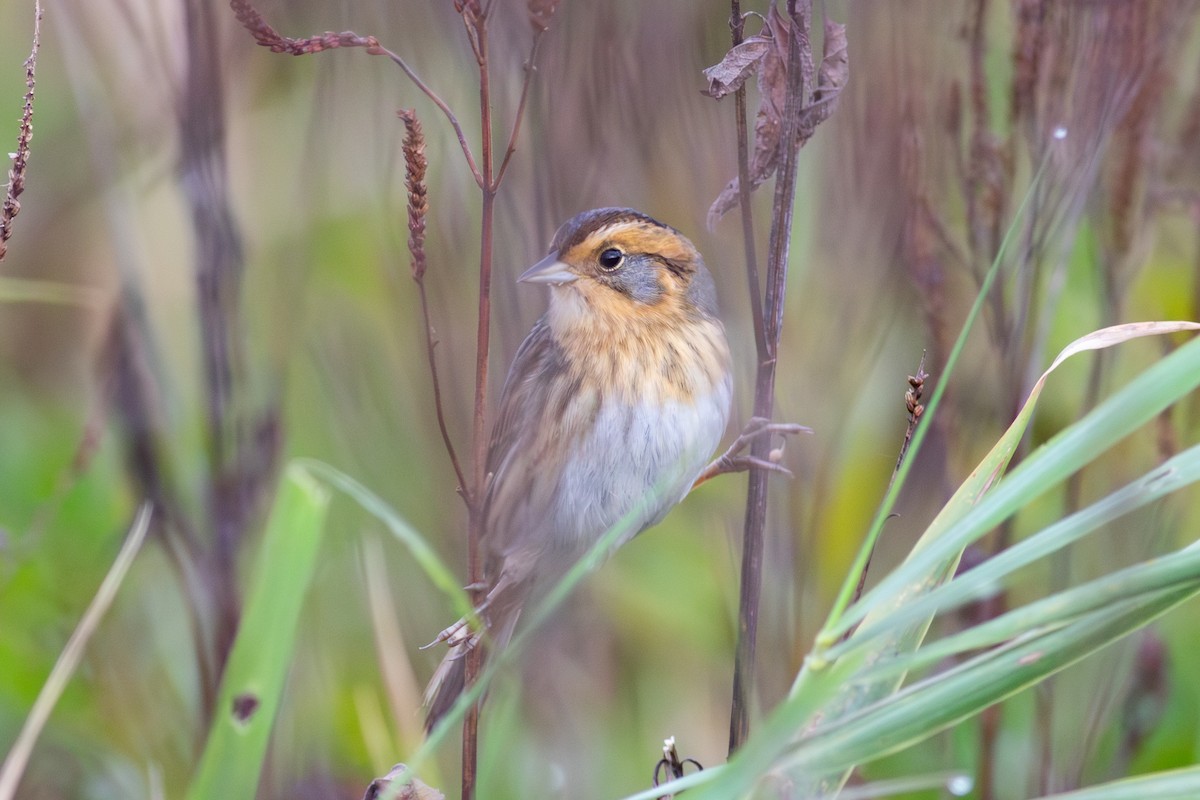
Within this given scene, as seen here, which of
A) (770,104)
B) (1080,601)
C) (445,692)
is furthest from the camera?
(445,692)

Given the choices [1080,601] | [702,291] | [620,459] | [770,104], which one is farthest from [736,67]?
[702,291]

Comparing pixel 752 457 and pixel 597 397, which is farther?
pixel 597 397

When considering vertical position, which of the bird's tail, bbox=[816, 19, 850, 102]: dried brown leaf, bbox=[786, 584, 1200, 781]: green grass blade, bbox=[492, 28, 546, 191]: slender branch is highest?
bbox=[816, 19, 850, 102]: dried brown leaf

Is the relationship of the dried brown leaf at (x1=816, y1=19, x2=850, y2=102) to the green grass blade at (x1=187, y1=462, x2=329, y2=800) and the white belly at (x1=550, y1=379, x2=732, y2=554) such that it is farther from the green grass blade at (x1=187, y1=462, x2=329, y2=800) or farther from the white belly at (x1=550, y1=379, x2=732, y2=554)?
the green grass blade at (x1=187, y1=462, x2=329, y2=800)

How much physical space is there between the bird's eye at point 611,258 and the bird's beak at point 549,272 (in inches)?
3.0

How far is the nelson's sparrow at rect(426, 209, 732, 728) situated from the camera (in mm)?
1886

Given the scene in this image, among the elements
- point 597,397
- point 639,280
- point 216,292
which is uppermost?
point 639,280

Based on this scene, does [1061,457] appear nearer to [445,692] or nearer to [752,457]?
[752,457]

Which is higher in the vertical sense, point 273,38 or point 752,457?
point 273,38

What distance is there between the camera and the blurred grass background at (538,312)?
2006mm

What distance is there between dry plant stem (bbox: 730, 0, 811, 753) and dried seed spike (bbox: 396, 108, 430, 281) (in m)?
0.43

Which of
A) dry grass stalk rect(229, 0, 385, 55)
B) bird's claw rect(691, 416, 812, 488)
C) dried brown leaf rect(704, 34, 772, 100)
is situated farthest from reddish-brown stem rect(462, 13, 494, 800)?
bird's claw rect(691, 416, 812, 488)

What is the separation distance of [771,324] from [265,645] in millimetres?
679

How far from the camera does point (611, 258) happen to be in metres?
2.02
